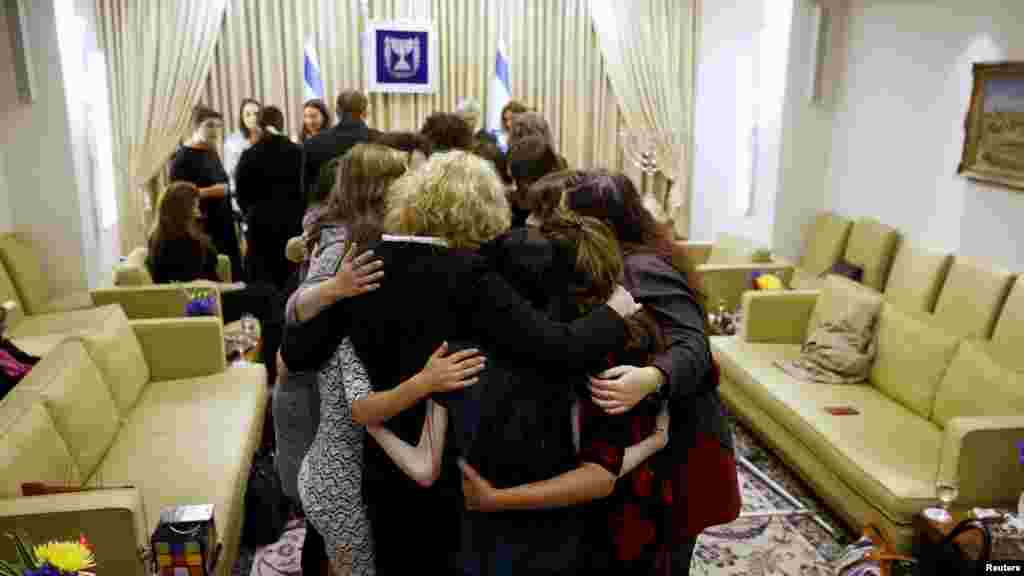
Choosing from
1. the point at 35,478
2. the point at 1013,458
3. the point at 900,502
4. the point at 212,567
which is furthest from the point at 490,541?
the point at 1013,458

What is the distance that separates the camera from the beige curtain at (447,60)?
25.1ft

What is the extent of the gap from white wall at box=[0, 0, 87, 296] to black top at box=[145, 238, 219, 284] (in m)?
0.90

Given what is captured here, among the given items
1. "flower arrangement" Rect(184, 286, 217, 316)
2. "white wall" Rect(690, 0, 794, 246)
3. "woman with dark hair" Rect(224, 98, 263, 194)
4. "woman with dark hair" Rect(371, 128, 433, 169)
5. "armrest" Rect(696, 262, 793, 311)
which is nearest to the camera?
"woman with dark hair" Rect(371, 128, 433, 169)

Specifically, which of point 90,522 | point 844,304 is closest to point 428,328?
point 90,522

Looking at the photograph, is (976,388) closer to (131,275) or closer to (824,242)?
(824,242)

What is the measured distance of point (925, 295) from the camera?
16.4 ft

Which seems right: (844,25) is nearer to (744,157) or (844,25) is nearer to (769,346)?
(744,157)

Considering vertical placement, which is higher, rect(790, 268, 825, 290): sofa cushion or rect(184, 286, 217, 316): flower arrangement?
rect(184, 286, 217, 316): flower arrangement

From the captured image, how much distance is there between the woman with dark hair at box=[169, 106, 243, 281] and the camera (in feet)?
20.8

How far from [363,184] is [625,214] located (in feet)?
2.64

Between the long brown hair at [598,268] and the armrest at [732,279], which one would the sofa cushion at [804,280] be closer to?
the armrest at [732,279]

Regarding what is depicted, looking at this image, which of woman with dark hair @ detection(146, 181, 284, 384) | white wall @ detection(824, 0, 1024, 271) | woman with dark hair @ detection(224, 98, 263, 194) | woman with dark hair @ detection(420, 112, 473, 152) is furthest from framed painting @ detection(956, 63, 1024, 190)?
woman with dark hair @ detection(224, 98, 263, 194)

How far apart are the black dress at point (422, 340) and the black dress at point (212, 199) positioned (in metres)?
→ 4.50

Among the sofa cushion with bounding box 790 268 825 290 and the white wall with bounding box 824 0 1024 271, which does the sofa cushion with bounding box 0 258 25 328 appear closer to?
the sofa cushion with bounding box 790 268 825 290
